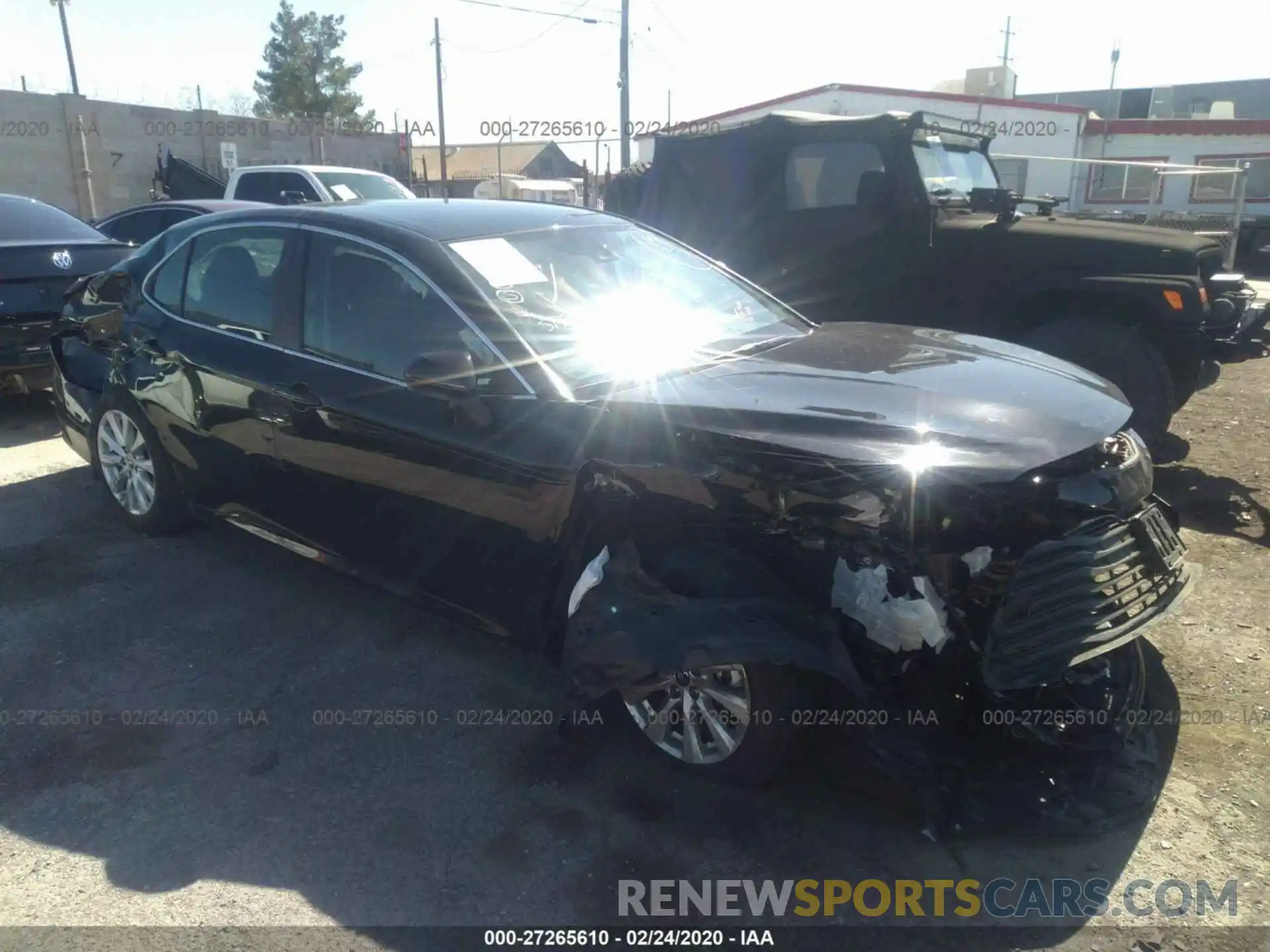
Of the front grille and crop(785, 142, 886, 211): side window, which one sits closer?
the front grille

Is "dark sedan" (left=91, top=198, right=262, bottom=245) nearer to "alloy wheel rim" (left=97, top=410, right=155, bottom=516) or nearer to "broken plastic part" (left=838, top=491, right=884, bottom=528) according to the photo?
"alloy wheel rim" (left=97, top=410, right=155, bottom=516)

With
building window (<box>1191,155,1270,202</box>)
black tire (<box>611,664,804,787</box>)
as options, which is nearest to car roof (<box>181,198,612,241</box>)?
black tire (<box>611,664,804,787</box>)

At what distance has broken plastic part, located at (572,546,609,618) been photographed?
2975mm

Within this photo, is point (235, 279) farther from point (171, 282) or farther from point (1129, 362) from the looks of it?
point (1129, 362)

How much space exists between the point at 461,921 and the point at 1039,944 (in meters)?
1.50

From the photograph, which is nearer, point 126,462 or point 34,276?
point 126,462

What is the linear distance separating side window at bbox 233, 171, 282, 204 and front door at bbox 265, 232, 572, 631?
29.9ft

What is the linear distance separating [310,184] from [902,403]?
10.4m

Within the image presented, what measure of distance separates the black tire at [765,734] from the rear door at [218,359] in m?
2.35

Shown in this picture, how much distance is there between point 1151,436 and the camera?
5.81 m

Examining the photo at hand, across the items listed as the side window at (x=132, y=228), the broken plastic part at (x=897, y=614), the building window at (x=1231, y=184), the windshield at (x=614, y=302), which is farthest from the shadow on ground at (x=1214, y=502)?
the building window at (x=1231, y=184)

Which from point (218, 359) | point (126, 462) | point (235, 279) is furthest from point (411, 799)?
point (126, 462)

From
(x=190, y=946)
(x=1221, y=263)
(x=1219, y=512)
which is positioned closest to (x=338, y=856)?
(x=190, y=946)

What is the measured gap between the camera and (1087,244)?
5723 millimetres
